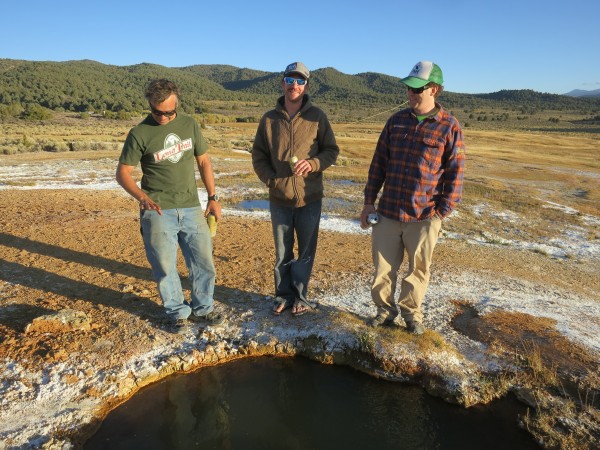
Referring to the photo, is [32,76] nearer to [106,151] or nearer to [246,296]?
[106,151]

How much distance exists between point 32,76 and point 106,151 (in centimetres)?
6660

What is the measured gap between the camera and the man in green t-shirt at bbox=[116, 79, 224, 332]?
3322 millimetres

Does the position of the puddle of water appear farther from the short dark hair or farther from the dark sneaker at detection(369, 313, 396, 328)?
the short dark hair

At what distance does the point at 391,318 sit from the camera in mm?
3969

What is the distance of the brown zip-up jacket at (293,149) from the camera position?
361 centimetres

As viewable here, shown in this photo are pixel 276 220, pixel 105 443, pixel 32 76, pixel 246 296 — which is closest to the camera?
pixel 105 443

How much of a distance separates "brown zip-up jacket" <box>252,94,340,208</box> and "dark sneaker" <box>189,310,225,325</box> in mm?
1205

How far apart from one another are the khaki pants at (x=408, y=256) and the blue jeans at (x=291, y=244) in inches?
22.5

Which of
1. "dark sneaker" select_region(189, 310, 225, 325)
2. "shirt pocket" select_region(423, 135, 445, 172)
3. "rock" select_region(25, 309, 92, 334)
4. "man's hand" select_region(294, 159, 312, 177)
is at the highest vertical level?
"shirt pocket" select_region(423, 135, 445, 172)

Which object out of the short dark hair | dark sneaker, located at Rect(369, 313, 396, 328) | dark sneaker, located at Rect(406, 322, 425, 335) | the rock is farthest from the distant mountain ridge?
dark sneaker, located at Rect(406, 322, 425, 335)

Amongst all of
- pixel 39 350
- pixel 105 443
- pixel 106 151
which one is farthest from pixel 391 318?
pixel 106 151

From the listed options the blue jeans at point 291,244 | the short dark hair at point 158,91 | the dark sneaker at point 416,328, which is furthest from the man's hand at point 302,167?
→ the dark sneaker at point 416,328

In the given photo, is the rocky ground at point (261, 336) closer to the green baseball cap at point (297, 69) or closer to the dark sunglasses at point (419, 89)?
the dark sunglasses at point (419, 89)

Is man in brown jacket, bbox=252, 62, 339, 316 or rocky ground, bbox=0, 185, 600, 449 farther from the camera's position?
man in brown jacket, bbox=252, 62, 339, 316
